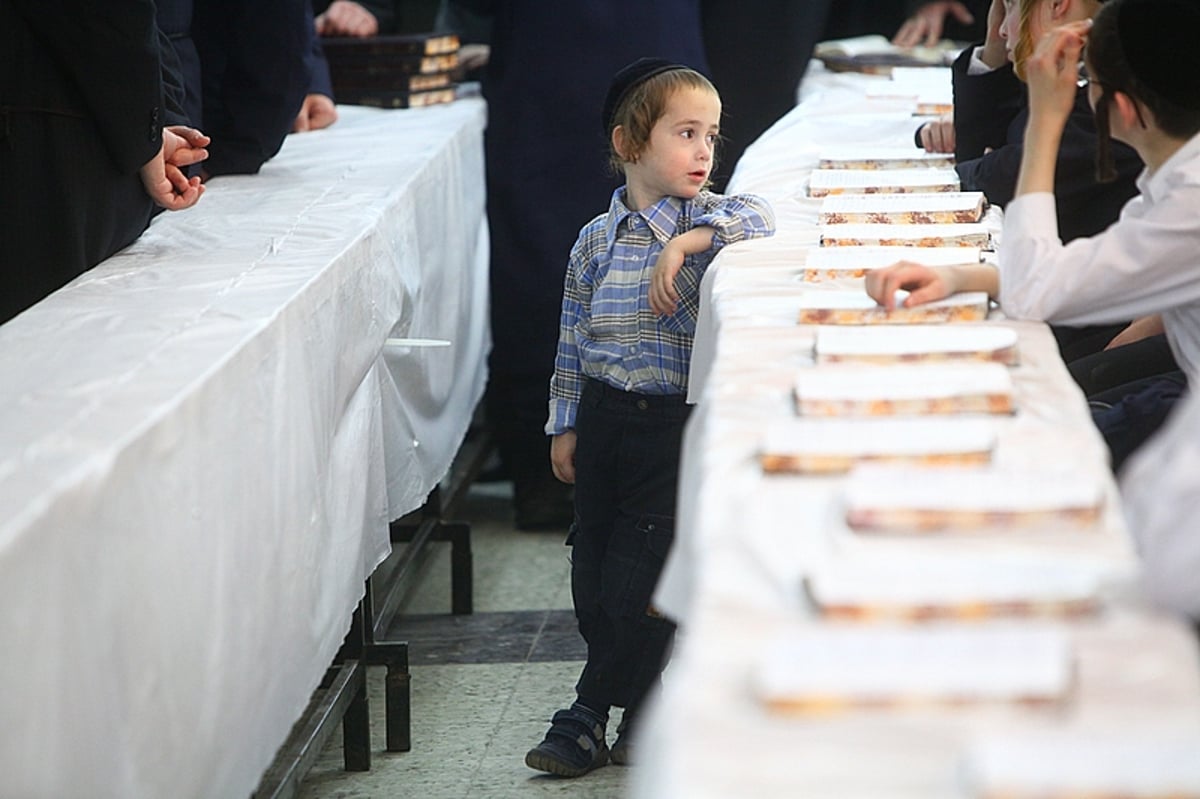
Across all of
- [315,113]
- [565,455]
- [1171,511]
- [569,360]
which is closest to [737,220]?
[569,360]

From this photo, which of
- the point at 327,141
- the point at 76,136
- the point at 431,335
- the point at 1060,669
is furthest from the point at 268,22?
the point at 1060,669

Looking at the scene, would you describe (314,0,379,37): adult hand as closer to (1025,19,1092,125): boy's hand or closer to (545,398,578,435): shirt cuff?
(545,398,578,435): shirt cuff

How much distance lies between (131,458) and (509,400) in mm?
3002

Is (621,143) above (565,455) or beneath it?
above

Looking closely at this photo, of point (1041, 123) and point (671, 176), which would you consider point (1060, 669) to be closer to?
point (1041, 123)

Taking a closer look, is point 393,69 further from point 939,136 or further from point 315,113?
point 939,136

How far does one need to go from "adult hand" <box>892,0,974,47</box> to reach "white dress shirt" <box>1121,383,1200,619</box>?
4279mm

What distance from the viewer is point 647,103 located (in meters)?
2.79

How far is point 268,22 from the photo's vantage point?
386cm

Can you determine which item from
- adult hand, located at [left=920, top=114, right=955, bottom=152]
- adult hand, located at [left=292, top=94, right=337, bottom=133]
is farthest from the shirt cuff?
adult hand, located at [left=292, top=94, right=337, bottom=133]

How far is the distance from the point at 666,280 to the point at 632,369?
206mm

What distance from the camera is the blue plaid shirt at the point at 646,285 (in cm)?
279

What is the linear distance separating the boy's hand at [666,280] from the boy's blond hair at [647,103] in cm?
22

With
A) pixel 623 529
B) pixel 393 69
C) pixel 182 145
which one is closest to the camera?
pixel 623 529
